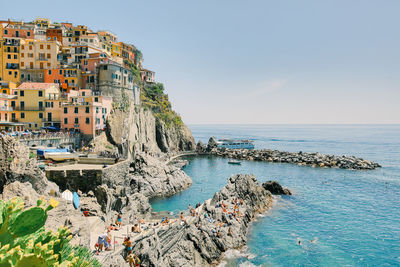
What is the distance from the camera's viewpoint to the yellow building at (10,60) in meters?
55.2

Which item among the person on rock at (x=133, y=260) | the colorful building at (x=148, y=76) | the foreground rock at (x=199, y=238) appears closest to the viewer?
the person on rock at (x=133, y=260)

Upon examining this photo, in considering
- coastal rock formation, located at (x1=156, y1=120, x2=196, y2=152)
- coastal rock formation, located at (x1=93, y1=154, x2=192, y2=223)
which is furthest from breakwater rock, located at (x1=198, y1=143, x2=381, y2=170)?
coastal rock formation, located at (x1=93, y1=154, x2=192, y2=223)

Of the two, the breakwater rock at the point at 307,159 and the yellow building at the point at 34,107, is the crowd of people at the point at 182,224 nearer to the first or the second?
the yellow building at the point at 34,107

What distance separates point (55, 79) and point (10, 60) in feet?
35.3

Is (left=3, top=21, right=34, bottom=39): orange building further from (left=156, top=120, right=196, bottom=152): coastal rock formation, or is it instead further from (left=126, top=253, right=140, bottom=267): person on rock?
(left=126, top=253, right=140, bottom=267): person on rock

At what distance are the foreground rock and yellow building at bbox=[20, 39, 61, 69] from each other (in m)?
49.3

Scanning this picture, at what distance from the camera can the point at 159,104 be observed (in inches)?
3506

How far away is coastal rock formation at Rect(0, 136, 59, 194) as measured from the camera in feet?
63.4

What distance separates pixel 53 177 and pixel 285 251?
2646cm

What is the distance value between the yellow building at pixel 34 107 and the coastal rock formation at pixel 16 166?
28.5 m

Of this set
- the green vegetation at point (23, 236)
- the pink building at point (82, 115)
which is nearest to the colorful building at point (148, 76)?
the pink building at point (82, 115)

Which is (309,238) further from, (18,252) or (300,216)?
(18,252)

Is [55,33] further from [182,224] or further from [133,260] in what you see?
[133,260]

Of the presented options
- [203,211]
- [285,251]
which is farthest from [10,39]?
[285,251]
